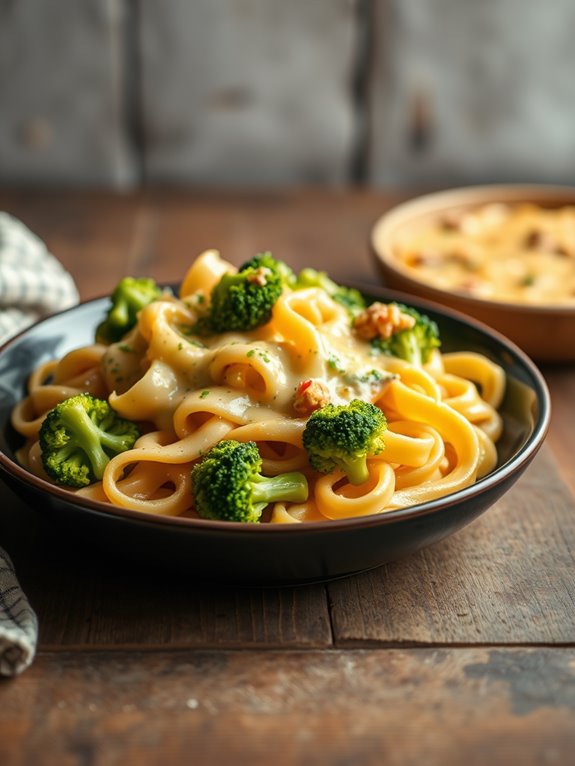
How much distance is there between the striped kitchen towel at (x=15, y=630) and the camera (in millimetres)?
2207

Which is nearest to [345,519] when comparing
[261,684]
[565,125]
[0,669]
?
[261,684]

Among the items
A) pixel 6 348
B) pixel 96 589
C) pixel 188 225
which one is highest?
pixel 6 348

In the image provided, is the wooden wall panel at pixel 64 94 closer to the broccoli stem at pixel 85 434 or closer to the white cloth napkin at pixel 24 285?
the white cloth napkin at pixel 24 285

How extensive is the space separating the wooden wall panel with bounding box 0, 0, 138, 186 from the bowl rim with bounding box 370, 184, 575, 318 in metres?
1.93

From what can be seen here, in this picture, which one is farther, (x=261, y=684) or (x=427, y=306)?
(x=427, y=306)

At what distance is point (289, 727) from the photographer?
2.07 meters

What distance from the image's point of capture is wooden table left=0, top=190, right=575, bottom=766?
2.04 metres

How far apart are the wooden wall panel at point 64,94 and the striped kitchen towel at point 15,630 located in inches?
170

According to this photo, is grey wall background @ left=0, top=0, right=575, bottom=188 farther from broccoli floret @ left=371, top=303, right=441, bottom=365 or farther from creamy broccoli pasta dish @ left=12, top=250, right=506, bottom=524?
broccoli floret @ left=371, top=303, right=441, bottom=365

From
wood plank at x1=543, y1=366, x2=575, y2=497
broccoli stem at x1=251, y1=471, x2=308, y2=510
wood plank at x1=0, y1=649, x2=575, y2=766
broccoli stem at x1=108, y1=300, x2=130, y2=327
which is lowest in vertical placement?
wood plank at x1=543, y1=366, x2=575, y2=497

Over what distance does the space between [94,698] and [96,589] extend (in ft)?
1.28

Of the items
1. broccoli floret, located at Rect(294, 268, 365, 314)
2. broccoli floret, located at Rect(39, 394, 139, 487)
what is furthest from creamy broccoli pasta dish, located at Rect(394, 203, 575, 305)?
broccoli floret, located at Rect(39, 394, 139, 487)

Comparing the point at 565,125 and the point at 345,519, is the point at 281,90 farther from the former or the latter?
the point at 345,519

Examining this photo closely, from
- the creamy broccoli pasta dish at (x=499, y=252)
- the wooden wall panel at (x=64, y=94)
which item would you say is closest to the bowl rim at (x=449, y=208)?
the creamy broccoli pasta dish at (x=499, y=252)
